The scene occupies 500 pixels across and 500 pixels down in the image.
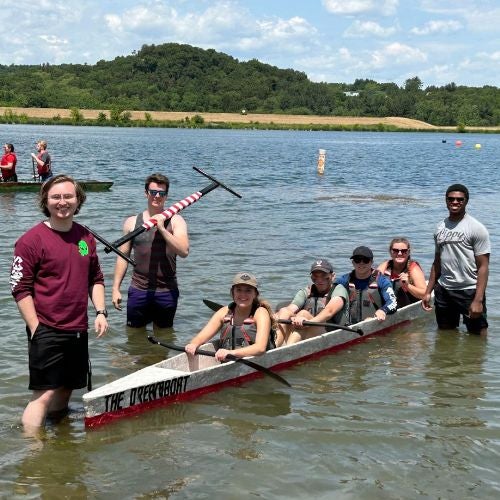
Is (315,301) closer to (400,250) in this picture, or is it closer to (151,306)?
(400,250)

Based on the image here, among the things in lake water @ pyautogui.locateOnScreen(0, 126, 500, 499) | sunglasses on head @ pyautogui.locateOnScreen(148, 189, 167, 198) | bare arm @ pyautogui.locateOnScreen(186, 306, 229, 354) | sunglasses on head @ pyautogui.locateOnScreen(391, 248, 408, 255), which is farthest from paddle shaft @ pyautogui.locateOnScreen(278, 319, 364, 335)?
sunglasses on head @ pyautogui.locateOnScreen(148, 189, 167, 198)

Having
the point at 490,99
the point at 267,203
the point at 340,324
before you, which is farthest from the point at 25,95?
the point at 340,324

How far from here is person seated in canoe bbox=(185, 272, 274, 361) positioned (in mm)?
8156

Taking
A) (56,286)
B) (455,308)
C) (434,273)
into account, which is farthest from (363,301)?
(56,286)

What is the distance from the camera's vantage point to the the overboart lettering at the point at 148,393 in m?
7.12

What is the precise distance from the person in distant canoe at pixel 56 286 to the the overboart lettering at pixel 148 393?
858 millimetres

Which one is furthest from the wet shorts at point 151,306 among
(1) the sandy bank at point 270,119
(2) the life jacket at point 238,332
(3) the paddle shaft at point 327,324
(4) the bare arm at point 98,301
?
(1) the sandy bank at point 270,119

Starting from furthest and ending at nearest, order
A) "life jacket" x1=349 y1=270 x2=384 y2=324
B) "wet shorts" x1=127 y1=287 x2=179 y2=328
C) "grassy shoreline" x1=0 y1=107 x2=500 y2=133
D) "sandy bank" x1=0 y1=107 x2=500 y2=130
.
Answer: "sandy bank" x1=0 y1=107 x2=500 y2=130 → "grassy shoreline" x1=0 y1=107 x2=500 y2=133 → "life jacket" x1=349 y1=270 x2=384 y2=324 → "wet shorts" x1=127 y1=287 x2=179 y2=328

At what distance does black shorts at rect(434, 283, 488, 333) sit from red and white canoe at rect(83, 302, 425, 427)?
109 centimetres

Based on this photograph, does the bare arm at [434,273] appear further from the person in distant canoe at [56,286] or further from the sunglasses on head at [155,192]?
the person in distant canoe at [56,286]

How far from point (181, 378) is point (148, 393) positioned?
1.39 feet

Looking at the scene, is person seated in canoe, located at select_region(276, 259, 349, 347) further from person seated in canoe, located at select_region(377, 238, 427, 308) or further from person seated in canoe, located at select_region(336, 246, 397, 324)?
person seated in canoe, located at select_region(377, 238, 427, 308)

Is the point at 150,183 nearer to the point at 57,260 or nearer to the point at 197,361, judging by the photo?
the point at 197,361

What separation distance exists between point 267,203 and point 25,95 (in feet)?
477
